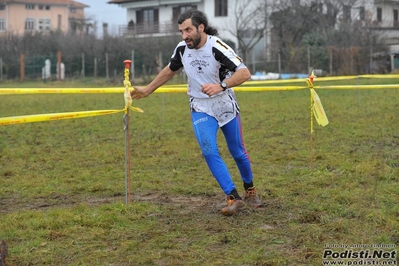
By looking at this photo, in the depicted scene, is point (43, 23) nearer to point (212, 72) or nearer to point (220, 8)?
point (220, 8)

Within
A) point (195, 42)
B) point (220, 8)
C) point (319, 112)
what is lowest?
point (319, 112)

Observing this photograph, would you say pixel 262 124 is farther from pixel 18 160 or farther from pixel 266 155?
pixel 18 160

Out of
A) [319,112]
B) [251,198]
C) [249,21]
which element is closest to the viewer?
[251,198]

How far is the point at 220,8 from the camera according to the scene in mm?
53938

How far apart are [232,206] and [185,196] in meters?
1.23

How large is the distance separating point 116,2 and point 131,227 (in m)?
56.1

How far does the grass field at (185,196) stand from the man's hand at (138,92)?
108 centimetres

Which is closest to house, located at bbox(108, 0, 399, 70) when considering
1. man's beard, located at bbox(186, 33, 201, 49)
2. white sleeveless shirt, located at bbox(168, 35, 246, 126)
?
white sleeveless shirt, located at bbox(168, 35, 246, 126)

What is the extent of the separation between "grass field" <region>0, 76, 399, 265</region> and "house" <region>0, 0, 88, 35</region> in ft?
138

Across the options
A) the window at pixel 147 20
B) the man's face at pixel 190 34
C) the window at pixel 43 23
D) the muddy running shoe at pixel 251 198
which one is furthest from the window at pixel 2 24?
the man's face at pixel 190 34

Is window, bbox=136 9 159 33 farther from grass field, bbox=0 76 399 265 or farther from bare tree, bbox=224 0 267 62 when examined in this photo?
grass field, bbox=0 76 399 265

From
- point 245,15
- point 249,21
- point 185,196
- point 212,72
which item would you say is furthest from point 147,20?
point 212,72

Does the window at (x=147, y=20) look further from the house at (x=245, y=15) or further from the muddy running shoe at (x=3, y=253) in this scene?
the muddy running shoe at (x=3, y=253)

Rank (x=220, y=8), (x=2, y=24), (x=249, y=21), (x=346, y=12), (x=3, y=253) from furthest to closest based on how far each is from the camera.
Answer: (x=2, y=24) < (x=220, y=8) < (x=249, y=21) < (x=346, y=12) < (x=3, y=253)
